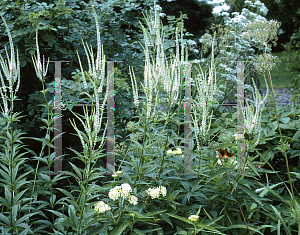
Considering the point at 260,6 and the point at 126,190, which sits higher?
the point at 260,6

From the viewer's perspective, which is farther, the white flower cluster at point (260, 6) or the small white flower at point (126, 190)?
the white flower cluster at point (260, 6)

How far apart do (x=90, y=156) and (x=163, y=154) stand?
1.74 feet

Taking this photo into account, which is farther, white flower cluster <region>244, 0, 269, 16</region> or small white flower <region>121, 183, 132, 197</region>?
white flower cluster <region>244, 0, 269, 16</region>

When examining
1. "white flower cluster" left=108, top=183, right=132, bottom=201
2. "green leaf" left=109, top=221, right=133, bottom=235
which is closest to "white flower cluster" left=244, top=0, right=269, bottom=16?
"white flower cluster" left=108, top=183, right=132, bottom=201

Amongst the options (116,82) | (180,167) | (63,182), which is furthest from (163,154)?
(63,182)

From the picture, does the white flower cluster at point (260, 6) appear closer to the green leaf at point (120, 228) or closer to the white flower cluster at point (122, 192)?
the white flower cluster at point (122, 192)

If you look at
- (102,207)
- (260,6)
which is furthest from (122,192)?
(260,6)

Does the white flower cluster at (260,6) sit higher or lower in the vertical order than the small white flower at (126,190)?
higher

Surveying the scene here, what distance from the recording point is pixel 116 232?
154 cm

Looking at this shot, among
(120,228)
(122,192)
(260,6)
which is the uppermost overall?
(260,6)

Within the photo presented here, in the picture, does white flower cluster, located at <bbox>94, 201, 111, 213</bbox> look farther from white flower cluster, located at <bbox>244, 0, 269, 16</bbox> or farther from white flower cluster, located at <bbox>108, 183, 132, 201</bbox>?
white flower cluster, located at <bbox>244, 0, 269, 16</bbox>

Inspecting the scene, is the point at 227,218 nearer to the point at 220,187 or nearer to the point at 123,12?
the point at 220,187

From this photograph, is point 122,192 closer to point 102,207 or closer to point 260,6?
point 102,207

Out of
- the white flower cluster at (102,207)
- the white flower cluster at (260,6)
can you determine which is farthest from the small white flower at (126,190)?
the white flower cluster at (260,6)
